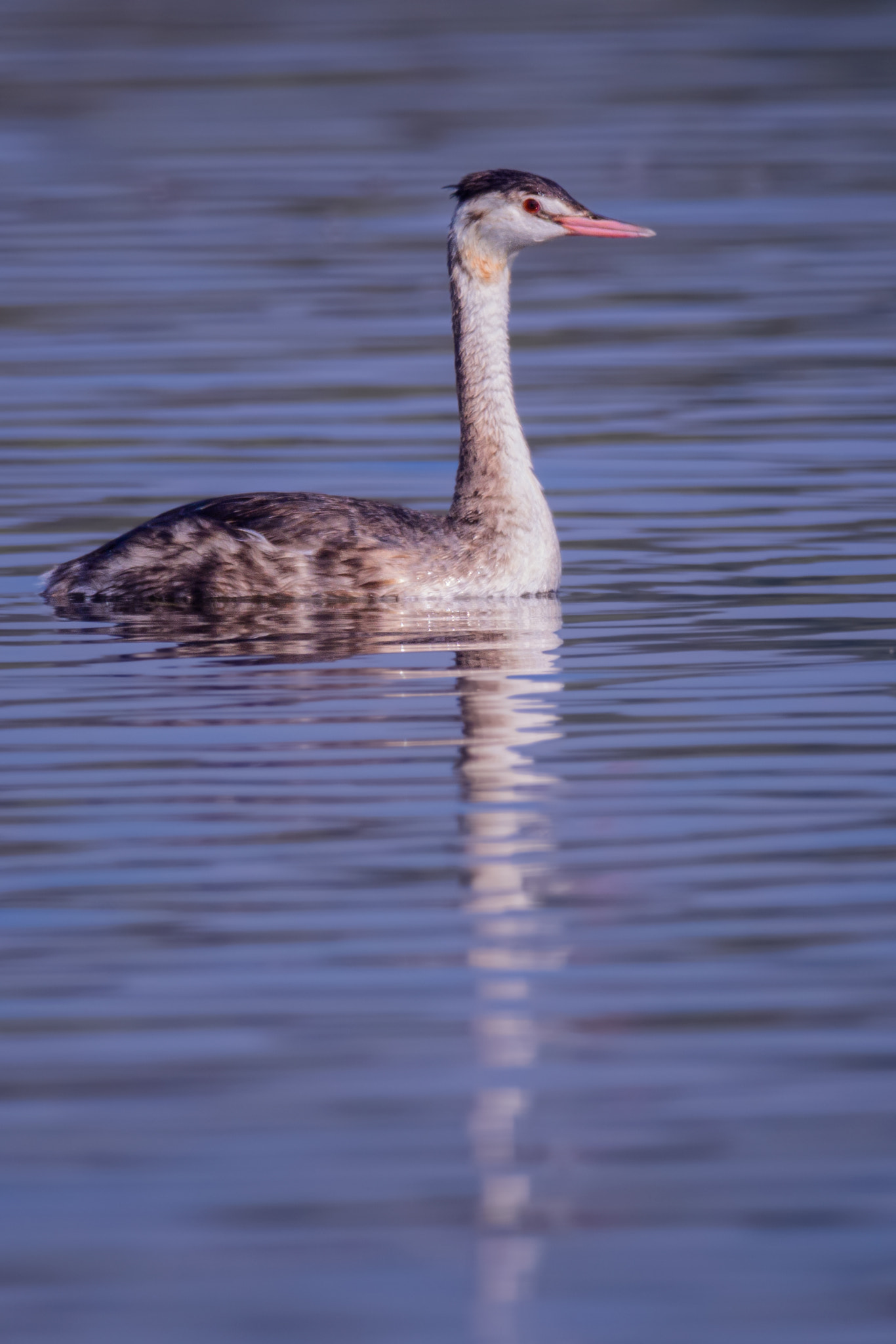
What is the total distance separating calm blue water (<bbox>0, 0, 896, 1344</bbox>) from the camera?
17.6 feet

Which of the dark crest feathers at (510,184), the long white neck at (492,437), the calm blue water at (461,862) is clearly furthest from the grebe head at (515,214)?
the calm blue water at (461,862)

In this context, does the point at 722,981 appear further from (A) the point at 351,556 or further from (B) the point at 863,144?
(B) the point at 863,144

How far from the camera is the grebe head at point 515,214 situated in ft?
42.9

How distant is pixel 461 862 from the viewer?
782 centimetres

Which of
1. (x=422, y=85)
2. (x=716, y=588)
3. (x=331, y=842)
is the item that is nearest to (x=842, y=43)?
(x=422, y=85)

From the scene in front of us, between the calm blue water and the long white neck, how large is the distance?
1.03 feet

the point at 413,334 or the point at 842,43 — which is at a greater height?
the point at 842,43

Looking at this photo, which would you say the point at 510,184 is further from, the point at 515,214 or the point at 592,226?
the point at 592,226

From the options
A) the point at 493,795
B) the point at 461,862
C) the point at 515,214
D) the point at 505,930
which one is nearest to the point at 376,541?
the point at 515,214

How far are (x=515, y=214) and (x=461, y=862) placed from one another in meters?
5.95

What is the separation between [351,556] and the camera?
490 inches

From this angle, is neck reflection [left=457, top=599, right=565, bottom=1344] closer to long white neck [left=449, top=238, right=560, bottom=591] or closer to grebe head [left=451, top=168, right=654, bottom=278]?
long white neck [left=449, top=238, right=560, bottom=591]

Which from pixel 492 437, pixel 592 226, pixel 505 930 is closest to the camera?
pixel 505 930

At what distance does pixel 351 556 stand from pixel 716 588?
1605 mm
